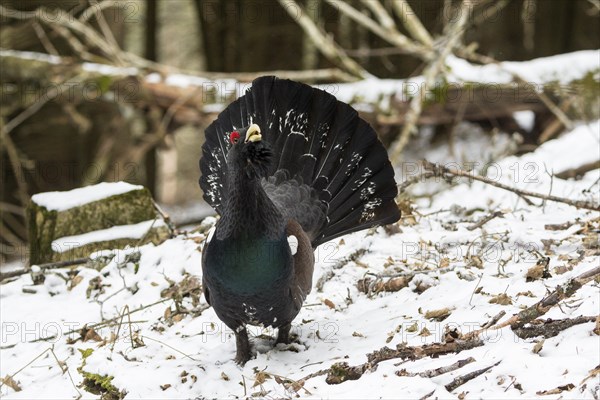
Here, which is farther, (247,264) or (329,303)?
(329,303)

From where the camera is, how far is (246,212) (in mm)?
4223

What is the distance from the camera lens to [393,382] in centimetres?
360

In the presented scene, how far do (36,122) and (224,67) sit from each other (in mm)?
4389

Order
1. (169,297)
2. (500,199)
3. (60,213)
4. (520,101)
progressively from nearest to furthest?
(169,297)
(60,213)
(500,199)
(520,101)

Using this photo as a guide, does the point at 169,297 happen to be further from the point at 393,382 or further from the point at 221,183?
the point at 393,382

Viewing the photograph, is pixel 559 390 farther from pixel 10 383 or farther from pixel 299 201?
pixel 10 383

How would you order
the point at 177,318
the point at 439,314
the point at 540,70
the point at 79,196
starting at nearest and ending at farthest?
the point at 439,314 < the point at 177,318 < the point at 79,196 < the point at 540,70

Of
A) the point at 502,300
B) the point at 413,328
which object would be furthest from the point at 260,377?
the point at 502,300

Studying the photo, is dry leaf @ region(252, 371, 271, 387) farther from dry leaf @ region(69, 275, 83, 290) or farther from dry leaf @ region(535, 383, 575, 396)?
dry leaf @ region(69, 275, 83, 290)

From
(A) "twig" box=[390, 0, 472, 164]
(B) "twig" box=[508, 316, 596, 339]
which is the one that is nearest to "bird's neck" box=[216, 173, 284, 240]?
(B) "twig" box=[508, 316, 596, 339]

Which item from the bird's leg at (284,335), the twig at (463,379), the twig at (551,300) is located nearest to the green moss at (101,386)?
the bird's leg at (284,335)

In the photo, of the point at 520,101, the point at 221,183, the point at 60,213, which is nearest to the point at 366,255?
the point at 221,183

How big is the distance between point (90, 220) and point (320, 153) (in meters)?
2.48

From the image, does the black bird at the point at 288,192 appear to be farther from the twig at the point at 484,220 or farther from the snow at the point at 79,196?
the snow at the point at 79,196
